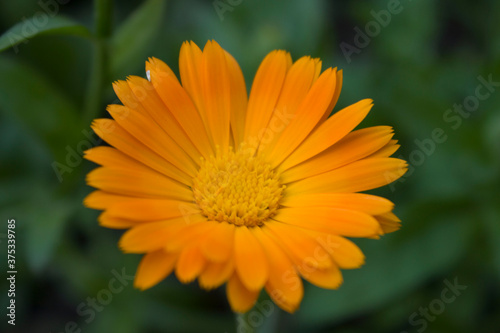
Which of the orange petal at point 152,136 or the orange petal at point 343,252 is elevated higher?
the orange petal at point 152,136

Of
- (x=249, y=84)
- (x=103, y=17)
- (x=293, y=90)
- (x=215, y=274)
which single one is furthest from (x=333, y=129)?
(x=249, y=84)

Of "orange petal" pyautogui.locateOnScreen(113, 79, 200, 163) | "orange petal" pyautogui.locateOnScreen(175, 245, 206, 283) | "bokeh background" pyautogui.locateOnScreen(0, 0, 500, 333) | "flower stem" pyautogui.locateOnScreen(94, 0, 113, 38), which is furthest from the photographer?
"bokeh background" pyautogui.locateOnScreen(0, 0, 500, 333)

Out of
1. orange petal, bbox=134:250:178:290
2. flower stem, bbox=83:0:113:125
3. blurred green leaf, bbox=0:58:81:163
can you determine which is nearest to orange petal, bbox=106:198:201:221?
orange petal, bbox=134:250:178:290

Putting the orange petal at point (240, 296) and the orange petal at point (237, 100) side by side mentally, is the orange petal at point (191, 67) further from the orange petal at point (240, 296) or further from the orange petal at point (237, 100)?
the orange petal at point (240, 296)

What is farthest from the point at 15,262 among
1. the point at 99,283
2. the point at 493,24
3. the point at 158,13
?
the point at 493,24

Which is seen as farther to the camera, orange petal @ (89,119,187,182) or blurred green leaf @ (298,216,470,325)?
blurred green leaf @ (298,216,470,325)

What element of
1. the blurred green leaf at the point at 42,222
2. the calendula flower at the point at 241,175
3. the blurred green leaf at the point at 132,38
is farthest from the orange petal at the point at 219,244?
the blurred green leaf at the point at 132,38

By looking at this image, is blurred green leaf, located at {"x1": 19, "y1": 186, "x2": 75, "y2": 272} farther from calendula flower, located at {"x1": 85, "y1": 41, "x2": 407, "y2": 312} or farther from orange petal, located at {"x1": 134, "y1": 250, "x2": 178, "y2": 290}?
orange petal, located at {"x1": 134, "y1": 250, "x2": 178, "y2": 290}
